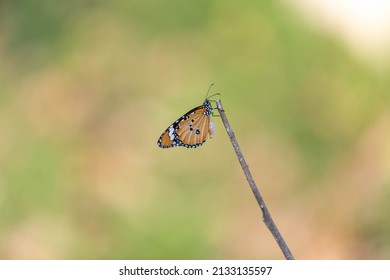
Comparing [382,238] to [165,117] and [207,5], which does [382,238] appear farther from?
[207,5]

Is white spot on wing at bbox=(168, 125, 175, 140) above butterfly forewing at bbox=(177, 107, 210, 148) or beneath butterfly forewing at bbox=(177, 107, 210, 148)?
above

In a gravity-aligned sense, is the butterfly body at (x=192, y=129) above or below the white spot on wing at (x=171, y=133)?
below

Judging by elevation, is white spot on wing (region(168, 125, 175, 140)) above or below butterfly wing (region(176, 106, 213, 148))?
above

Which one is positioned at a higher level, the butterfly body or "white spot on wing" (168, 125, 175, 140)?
"white spot on wing" (168, 125, 175, 140)

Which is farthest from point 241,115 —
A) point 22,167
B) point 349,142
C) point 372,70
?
point 22,167
